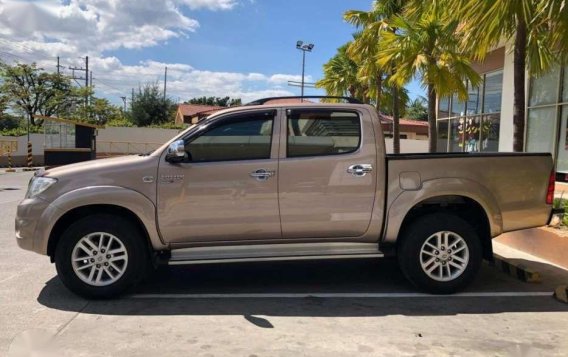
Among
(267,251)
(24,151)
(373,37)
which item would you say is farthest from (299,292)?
(24,151)

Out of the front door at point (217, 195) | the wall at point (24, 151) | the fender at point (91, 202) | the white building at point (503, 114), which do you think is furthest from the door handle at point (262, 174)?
the wall at point (24, 151)

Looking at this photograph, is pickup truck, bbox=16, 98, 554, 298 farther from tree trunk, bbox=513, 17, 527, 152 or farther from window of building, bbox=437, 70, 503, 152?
window of building, bbox=437, 70, 503, 152

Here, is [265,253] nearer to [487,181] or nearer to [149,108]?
[487,181]

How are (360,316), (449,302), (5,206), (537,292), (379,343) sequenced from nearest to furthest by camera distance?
(379,343)
(360,316)
(449,302)
(537,292)
(5,206)

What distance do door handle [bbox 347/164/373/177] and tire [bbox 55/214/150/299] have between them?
226 centimetres

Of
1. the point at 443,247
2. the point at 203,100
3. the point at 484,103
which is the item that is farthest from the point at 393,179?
the point at 203,100

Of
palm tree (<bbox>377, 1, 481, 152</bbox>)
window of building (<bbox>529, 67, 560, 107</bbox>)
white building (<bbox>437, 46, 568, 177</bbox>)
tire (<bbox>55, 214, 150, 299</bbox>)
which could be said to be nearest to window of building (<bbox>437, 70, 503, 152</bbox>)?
white building (<bbox>437, 46, 568, 177</bbox>)

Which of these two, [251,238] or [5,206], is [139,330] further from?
[5,206]

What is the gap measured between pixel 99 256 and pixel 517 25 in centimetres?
647

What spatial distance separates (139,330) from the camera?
181 inches

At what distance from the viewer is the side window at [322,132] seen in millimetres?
5562

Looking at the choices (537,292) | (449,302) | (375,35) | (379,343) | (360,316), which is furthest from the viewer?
(375,35)

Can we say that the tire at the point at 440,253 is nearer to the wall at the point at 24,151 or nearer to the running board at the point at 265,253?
the running board at the point at 265,253

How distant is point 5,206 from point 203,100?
7432cm
